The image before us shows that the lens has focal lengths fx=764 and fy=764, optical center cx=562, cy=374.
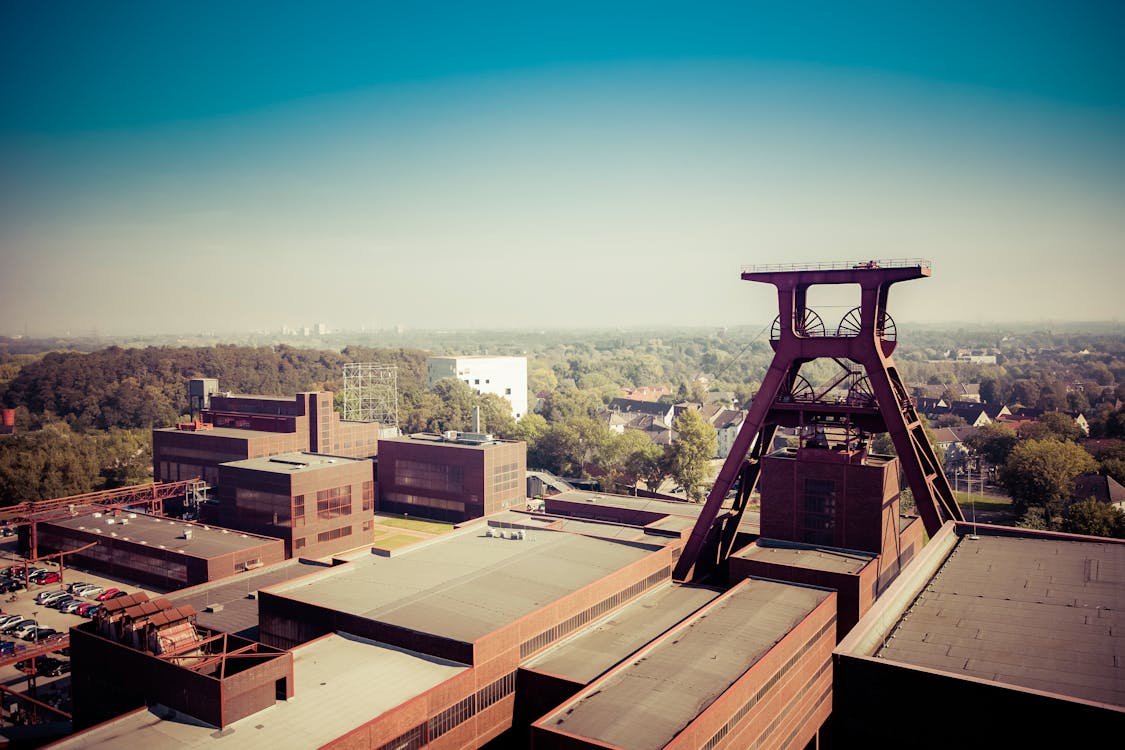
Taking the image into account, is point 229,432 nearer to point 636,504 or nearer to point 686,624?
point 636,504

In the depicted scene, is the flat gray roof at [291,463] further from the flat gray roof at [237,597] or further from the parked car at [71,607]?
the parked car at [71,607]

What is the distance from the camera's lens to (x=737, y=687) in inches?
1012

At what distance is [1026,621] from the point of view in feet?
96.2

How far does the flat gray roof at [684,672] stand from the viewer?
23.5 meters

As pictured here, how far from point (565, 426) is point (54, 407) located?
3341 inches

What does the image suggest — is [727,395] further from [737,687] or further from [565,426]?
[737,687]

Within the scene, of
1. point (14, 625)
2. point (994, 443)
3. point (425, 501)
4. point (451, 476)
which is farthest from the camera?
point (994, 443)

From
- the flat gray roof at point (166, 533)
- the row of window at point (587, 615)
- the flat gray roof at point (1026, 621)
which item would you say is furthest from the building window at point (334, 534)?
the flat gray roof at point (1026, 621)

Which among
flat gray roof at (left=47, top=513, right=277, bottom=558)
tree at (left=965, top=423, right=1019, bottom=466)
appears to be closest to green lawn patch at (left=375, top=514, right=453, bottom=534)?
flat gray roof at (left=47, top=513, right=277, bottom=558)

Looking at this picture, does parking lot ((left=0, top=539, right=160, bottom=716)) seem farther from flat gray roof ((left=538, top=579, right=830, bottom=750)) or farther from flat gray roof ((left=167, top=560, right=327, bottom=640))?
flat gray roof ((left=538, top=579, right=830, bottom=750))

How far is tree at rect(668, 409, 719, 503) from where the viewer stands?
82.2 metres

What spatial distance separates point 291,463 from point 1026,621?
181 feet

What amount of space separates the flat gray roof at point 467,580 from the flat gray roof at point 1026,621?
14959 mm

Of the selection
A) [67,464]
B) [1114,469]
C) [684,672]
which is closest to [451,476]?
[67,464]
